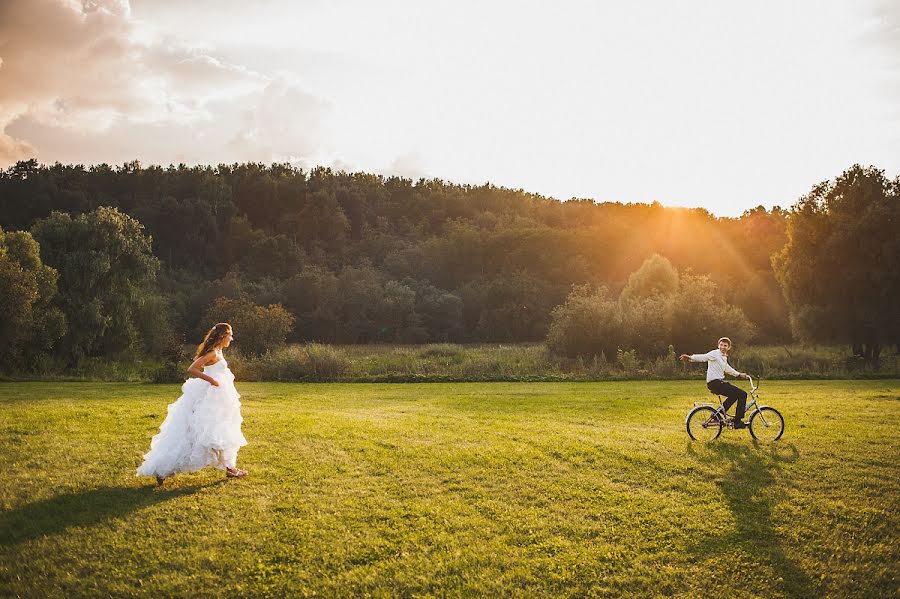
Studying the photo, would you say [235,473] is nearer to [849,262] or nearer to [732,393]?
[732,393]

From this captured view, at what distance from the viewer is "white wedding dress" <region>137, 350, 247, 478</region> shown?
836cm

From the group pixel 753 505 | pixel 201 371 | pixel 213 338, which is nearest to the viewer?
pixel 753 505

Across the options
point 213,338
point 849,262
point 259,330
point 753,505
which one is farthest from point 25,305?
point 849,262

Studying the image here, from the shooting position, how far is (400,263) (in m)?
77.6

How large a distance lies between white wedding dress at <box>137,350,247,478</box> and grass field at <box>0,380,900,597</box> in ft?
1.40

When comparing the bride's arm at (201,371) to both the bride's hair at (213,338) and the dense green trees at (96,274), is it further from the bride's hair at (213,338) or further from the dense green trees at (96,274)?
the dense green trees at (96,274)

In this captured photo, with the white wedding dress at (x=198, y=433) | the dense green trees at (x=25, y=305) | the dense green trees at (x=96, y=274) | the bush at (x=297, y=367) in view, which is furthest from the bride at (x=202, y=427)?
the dense green trees at (x=96, y=274)

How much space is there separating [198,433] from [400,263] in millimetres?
69445

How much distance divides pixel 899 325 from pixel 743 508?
34992 mm

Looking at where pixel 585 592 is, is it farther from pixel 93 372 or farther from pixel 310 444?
pixel 93 372

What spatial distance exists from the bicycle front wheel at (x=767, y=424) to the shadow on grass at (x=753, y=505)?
0.49 m

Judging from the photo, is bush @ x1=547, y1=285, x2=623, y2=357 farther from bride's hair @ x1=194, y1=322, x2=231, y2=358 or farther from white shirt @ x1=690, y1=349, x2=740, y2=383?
bride's hair @ x1=194, y1=322, x2=231, y2=358

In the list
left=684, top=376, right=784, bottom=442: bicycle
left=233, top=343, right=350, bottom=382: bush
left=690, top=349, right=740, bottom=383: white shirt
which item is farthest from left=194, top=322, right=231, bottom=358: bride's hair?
left=233, top=343, right=350, bottom=382: bush

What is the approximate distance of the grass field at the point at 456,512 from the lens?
590cm
